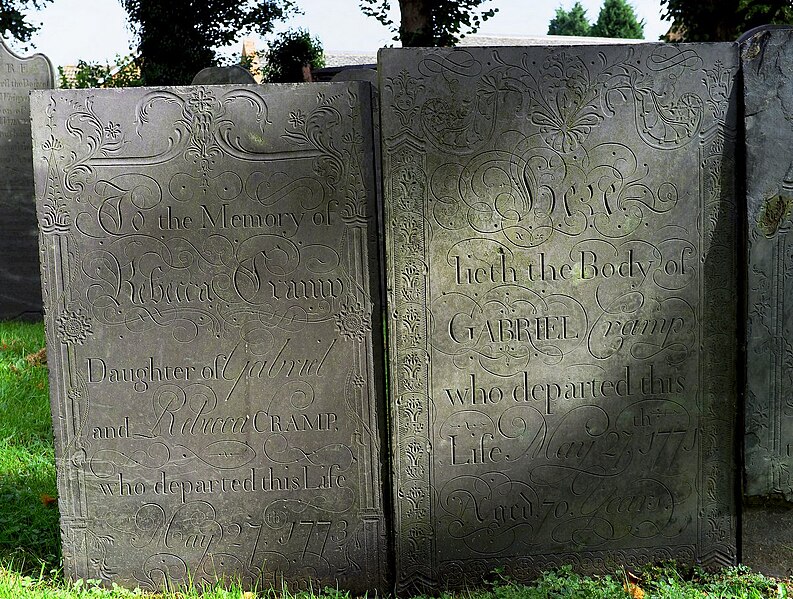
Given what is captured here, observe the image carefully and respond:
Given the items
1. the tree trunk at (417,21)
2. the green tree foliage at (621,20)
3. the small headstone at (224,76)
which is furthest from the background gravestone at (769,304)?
the green tree foliage at (621,20)

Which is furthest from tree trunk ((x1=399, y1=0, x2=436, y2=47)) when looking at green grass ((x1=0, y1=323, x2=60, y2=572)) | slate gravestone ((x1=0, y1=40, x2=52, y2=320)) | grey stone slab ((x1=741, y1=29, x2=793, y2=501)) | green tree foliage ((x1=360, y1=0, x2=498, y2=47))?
grey stone slab ((x1=741, y1=29, x2=793, y2=501))

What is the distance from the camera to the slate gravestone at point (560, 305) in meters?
3.56

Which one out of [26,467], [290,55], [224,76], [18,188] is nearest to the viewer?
[26,467]

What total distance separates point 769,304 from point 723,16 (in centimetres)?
1018

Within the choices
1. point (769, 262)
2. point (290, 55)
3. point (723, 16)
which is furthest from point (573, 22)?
point (769, 262)

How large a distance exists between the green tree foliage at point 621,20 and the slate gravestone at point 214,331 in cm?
6469

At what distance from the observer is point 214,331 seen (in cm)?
359

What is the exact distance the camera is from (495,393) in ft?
12.0

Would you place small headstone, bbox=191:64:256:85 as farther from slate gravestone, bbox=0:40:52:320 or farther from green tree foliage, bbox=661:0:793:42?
green tree foliage, bbox=661:0:793:42

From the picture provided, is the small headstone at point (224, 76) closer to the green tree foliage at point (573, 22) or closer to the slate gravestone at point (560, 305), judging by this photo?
the slate gravestone at point (560, 305)

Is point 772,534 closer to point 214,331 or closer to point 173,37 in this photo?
point 214,331

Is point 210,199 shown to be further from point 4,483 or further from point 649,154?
point 4,483

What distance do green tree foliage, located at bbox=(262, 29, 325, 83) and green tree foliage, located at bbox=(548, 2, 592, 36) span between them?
56393mm

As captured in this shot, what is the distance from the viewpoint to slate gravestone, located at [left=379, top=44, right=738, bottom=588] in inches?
140
